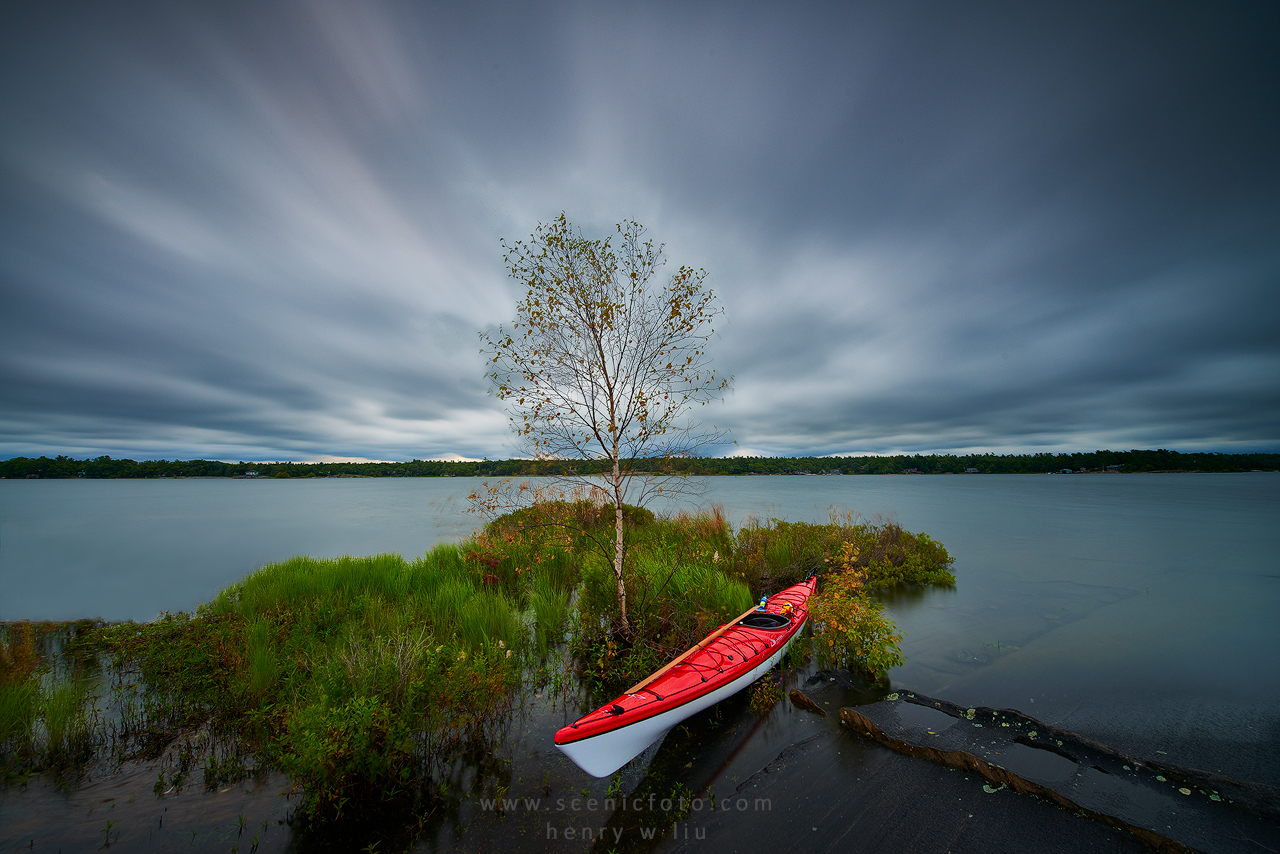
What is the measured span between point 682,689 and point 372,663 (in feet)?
12.4

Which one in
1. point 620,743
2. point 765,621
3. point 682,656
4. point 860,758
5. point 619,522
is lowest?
point 860,758

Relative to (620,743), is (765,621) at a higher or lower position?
higher

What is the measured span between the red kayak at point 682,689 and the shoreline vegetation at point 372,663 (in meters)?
0.59

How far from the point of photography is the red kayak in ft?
15.3

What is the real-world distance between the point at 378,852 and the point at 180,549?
2413cm

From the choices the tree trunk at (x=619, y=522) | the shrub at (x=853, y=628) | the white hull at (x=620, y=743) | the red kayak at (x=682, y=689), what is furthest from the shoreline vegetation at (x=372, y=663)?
the white hull at (x=620, y=743)

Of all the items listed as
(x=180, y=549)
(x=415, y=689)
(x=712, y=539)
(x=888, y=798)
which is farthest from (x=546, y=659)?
(x=180, y=549)

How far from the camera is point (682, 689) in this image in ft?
18.6

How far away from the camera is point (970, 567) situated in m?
17.7

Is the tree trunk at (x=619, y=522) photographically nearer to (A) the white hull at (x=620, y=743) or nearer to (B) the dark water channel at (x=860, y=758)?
(B) the dark water channel at (x=860, y=758)

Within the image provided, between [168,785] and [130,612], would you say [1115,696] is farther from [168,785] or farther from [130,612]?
[130,612]

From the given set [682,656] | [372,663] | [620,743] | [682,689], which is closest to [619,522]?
[682,656]

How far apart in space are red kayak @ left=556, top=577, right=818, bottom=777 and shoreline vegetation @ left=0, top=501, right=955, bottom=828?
59 cm

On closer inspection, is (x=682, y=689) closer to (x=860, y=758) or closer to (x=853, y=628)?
(x=860, y=758)
